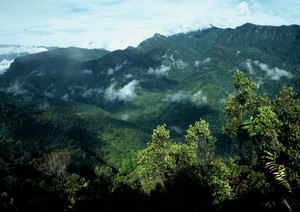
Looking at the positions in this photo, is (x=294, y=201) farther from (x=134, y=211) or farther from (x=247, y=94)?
(x=134, y=211)

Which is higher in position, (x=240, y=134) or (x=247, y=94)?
(x=247, y=94)

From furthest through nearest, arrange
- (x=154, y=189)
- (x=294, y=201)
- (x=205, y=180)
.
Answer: (x=154, y=189), (x=205, y=180), (x=294, y=201)

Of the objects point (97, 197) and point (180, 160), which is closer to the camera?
point (180, 160)

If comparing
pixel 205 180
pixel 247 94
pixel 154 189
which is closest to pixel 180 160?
pixel 205 180

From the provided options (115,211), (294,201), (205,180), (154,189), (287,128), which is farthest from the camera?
(115,211)

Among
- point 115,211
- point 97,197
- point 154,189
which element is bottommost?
point 97,197

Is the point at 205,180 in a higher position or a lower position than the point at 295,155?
lower

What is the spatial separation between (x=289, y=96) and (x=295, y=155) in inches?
917

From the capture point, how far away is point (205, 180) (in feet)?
178

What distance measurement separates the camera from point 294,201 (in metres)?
27.6

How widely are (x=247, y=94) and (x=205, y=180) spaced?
15.8 m

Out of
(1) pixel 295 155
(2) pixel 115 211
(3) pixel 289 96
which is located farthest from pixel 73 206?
(1) pixel 295 155

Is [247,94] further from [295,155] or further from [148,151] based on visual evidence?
[295,155]

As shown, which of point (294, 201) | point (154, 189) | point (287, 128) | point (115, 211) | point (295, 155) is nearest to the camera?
point (294, 201)
